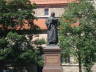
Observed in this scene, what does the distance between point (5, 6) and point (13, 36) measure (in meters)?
2.89

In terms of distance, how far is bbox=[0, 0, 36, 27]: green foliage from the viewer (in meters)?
33.4

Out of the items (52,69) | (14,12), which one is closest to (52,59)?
(52,69)

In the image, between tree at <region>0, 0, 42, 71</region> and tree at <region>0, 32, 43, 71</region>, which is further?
tree at <region>0, 0, 42, 71</region>

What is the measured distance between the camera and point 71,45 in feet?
116

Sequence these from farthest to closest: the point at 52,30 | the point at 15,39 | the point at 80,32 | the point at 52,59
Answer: the point at 80,32 < the point at 15,39 < the point at 52,30 < the point at 52,59

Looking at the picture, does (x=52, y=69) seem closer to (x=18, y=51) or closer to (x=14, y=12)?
(x=18, y=51)

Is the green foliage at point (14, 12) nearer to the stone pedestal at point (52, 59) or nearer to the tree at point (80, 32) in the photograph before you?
the tree at point (80, 32)

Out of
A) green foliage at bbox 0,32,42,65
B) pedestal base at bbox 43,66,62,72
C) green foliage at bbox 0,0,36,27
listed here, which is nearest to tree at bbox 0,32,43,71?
green foliage at bbox 0,32,42,65

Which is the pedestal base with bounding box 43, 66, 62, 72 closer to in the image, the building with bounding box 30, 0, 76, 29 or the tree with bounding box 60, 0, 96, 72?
the tree with bounding box 60, 0, 96, 72

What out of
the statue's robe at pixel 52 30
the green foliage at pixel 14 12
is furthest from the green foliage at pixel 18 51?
the statue's robe at pixel 52 30

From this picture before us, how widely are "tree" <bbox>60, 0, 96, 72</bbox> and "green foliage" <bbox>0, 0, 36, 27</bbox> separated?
10.9ft

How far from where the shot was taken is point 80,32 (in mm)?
35031

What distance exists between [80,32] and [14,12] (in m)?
5.96

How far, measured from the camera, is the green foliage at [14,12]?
33.4 m
